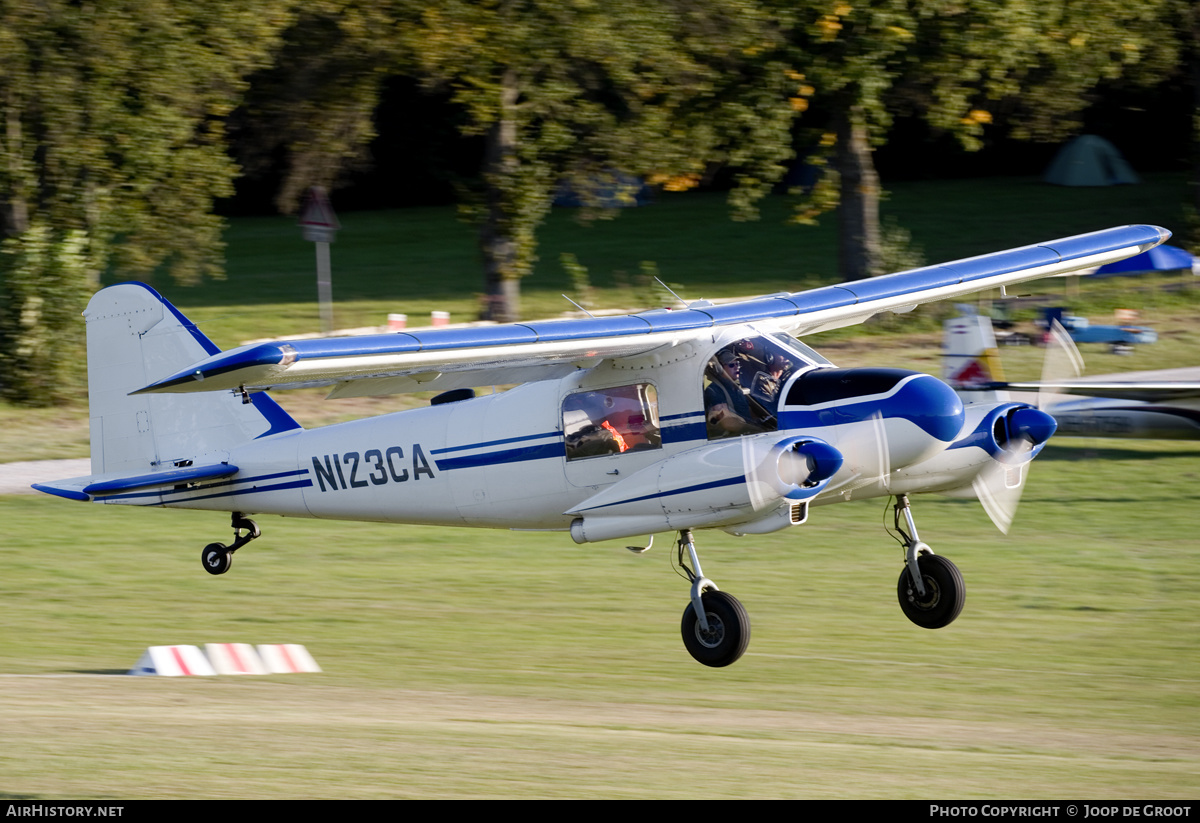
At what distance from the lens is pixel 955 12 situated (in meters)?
26.3

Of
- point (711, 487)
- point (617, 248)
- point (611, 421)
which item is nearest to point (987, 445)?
point (711, 487)

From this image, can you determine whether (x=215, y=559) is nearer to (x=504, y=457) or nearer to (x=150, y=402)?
(x=150, y=402)

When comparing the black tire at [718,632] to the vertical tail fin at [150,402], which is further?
the vertical tail fin at [150,402]

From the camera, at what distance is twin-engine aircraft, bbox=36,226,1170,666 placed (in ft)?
32.6

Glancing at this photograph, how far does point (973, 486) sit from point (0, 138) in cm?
1769

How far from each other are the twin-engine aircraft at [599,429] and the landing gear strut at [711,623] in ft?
0.05

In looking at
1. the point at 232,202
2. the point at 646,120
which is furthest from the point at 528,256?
the point at 232,202

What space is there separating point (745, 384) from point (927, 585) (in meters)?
2.28

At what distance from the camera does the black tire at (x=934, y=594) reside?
11188 mm

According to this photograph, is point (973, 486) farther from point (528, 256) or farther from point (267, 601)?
point (528, 256)

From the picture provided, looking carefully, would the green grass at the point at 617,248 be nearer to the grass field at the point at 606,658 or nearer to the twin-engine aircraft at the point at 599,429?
the grass field at the point at 606,658

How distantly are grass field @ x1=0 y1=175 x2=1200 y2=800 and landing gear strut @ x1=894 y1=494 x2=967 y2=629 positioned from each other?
55cm

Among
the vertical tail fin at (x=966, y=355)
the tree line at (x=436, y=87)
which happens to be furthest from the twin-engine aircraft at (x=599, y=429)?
the tree line at (x=436, y=87)

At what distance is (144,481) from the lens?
42.8 feet
